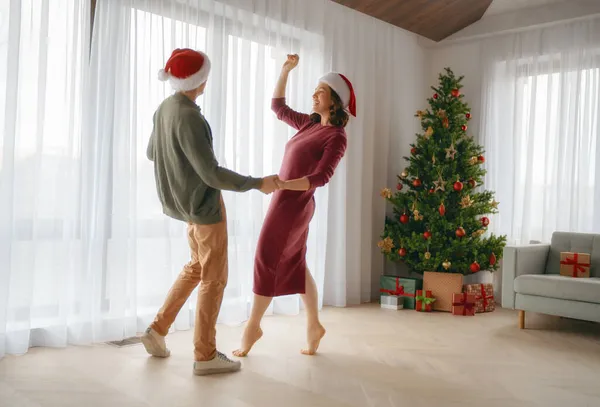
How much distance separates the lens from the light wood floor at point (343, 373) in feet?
7.77

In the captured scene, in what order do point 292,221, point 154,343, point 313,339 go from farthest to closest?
point 313,339 < point 292,221 < point 154,343

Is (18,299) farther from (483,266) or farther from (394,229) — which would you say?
(483,266)

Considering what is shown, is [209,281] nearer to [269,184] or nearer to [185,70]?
[269,184]

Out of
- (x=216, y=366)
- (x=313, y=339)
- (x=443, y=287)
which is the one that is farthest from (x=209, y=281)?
(x=443, y=287)

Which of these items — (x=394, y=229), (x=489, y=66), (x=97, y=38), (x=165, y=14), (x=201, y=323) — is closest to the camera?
(x=201, y=323)

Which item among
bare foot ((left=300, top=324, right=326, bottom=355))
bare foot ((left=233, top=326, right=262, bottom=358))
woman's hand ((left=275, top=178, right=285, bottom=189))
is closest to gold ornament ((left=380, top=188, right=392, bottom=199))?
bare foot ((left=300, top=324, right=326, bottom=355))

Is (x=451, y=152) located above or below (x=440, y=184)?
above

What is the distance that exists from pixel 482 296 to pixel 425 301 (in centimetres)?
46

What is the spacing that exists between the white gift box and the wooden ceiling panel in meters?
2.36

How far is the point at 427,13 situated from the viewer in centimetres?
509

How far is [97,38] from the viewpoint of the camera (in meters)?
3.31

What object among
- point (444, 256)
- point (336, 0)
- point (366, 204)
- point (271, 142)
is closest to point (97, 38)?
point (271, 142)

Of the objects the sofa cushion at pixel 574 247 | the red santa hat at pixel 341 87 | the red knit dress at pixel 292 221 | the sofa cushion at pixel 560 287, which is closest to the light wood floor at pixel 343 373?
the sofa cushion at pixel 560 287

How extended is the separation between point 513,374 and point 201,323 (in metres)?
1.49
